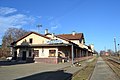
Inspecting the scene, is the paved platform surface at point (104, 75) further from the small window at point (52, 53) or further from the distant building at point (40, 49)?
the small window at point (52, 53)

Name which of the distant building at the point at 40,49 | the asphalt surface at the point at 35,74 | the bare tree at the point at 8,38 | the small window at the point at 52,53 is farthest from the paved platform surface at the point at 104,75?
the bare tree at the point at 8,38

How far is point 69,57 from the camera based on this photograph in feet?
161

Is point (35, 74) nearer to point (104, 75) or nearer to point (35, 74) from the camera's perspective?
point (35, 74)

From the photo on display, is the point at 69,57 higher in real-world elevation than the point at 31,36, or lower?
lower

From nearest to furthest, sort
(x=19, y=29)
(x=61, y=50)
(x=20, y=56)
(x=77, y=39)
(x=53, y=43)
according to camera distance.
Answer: (x=53, y=43) → (x=20, y=56) → (x=61, y=50) → (x=77, y=39) → (x=19, y=29)

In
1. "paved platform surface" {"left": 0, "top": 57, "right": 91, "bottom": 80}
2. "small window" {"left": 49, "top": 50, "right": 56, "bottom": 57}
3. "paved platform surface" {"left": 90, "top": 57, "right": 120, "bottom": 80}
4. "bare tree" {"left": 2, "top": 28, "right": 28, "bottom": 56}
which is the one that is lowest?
"paved platform surface" {"left": 90, "top": 57, "right": 120, "bottom": 80}

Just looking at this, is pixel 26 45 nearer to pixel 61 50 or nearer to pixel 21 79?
pixel 61 50

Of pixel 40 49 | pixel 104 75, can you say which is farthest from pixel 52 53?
pixel 104 75

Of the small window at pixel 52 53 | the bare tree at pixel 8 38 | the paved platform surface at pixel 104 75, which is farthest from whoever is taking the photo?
the bare tree at pixel 8 38

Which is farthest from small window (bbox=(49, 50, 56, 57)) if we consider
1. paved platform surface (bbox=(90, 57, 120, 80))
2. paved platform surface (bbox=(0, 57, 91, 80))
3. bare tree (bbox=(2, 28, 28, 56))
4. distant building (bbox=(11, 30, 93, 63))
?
bare tree (bbox=(2, 28, 28, 56))

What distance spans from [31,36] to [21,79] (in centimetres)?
3165

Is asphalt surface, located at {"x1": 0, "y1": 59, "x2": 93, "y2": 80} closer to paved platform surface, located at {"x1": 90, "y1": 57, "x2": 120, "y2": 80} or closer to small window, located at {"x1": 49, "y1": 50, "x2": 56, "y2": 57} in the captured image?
paved platform surface, located at {"x1": 90, "y1": 57, "x2": 120, "y2": 80}

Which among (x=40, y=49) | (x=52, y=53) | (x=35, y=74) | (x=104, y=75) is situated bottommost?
(x=104, y=75)

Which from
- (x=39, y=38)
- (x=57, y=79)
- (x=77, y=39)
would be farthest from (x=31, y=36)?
(x=57, y=79)
